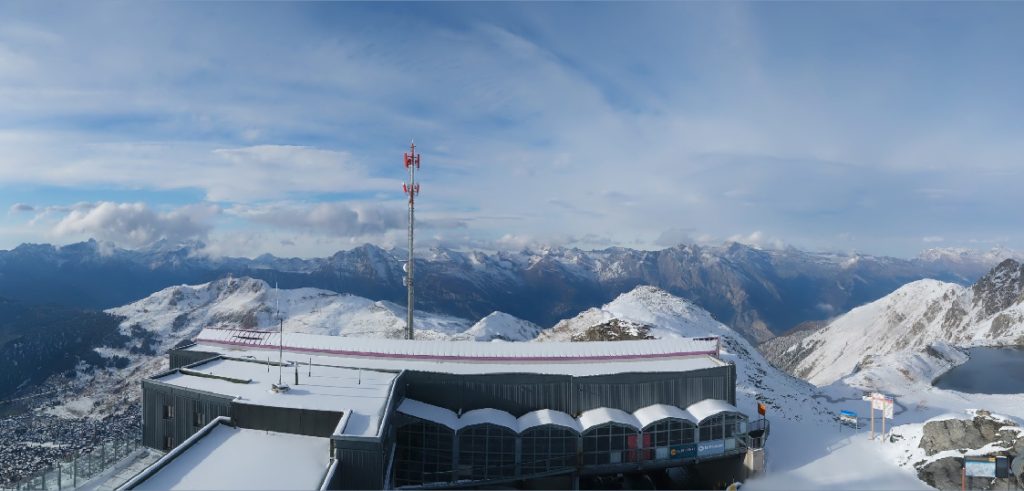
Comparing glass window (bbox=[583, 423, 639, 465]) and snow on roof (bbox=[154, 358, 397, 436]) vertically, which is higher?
snow on roof (bbox=[154, 358, 397, 436])

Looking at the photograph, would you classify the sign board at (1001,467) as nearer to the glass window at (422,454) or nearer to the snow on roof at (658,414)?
the snow on roof at (658,414)

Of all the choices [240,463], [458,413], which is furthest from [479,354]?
[240,463]

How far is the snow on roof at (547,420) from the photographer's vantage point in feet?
122

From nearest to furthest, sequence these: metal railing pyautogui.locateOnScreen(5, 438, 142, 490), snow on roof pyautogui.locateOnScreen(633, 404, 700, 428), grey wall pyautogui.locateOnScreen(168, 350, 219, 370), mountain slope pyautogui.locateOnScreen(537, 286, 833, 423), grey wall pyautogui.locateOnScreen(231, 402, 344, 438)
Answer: grey wall pyautogui.locateOnScreen(231, 402, 344, 438), metal railing pyautogui.locateOnScreen(5, 438, 142, 490), snow on roof pyautogui.locateOnScreen(633, 404, 700, 428), grey wall pyautogui.locateOnScreen(168, 350, 219, 370), mountain slope pyautogui.locateOnScreen(537, 286, 833, 423)

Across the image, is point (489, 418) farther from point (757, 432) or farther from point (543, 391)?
point (757, 432)

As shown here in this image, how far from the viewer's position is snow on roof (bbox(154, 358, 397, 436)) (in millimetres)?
30781

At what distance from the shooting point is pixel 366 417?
99.2 ft

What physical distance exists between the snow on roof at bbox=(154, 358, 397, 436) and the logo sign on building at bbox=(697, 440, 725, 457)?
75.1 ft

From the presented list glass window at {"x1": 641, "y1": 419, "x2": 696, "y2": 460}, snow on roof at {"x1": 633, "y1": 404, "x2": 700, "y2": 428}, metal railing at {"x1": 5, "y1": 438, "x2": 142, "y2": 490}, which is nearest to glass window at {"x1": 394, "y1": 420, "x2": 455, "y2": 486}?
snow on roof at {"x1": 633, "y1": 404, "x2": 700, "y2": 428}

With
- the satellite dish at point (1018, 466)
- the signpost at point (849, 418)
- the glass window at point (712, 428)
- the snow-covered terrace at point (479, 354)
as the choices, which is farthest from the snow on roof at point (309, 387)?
the signpost at point (849, 418)

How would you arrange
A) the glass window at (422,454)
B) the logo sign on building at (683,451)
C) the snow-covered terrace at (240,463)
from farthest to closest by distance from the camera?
the logo sign on building at (683,451), the glass window at (422,454), the snow-covered terrace at (240,463)

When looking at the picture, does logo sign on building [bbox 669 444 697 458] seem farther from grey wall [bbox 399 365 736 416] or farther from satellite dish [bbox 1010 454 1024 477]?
satellite dish [bbox 1010 454 1024 477]

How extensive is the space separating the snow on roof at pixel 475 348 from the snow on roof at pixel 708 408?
6.24m

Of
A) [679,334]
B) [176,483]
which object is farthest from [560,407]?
[679,334]
